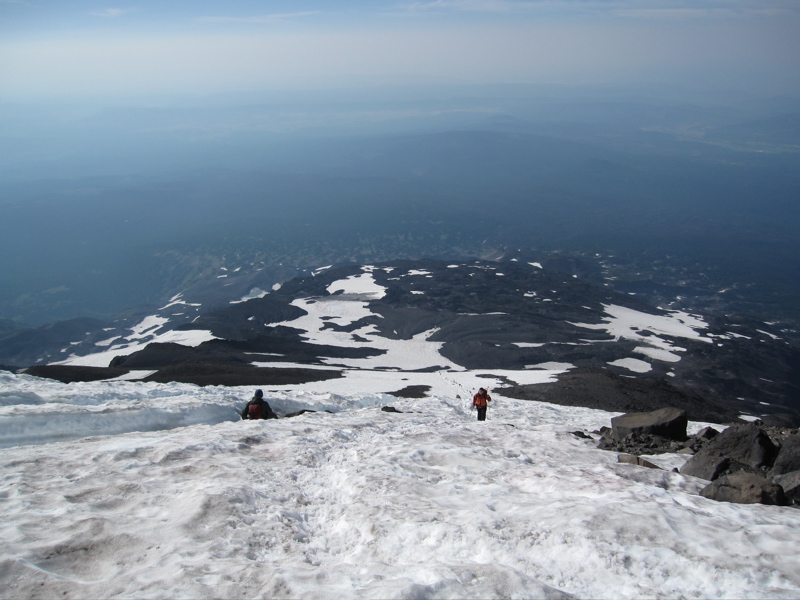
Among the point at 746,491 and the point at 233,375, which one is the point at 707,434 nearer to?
the point at 746,491

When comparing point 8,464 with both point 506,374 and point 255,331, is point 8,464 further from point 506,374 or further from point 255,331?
point 255,331

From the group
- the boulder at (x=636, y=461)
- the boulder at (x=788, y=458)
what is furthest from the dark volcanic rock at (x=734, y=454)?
the boulder at (x=636, y=461)

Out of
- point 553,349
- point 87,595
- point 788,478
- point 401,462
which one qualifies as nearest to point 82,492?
point 87,595

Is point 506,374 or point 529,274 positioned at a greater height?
point 506,374

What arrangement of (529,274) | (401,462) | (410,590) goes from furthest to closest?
(529,274), (401,462), (410,590)

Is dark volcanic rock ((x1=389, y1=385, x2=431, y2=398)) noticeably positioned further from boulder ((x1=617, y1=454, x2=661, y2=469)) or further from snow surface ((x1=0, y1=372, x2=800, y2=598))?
boulder ((x1=617, y1=454, x2=661, y2=469))

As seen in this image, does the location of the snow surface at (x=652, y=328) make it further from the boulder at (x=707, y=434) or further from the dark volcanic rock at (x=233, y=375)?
the boulder at (x=707, y=434)
